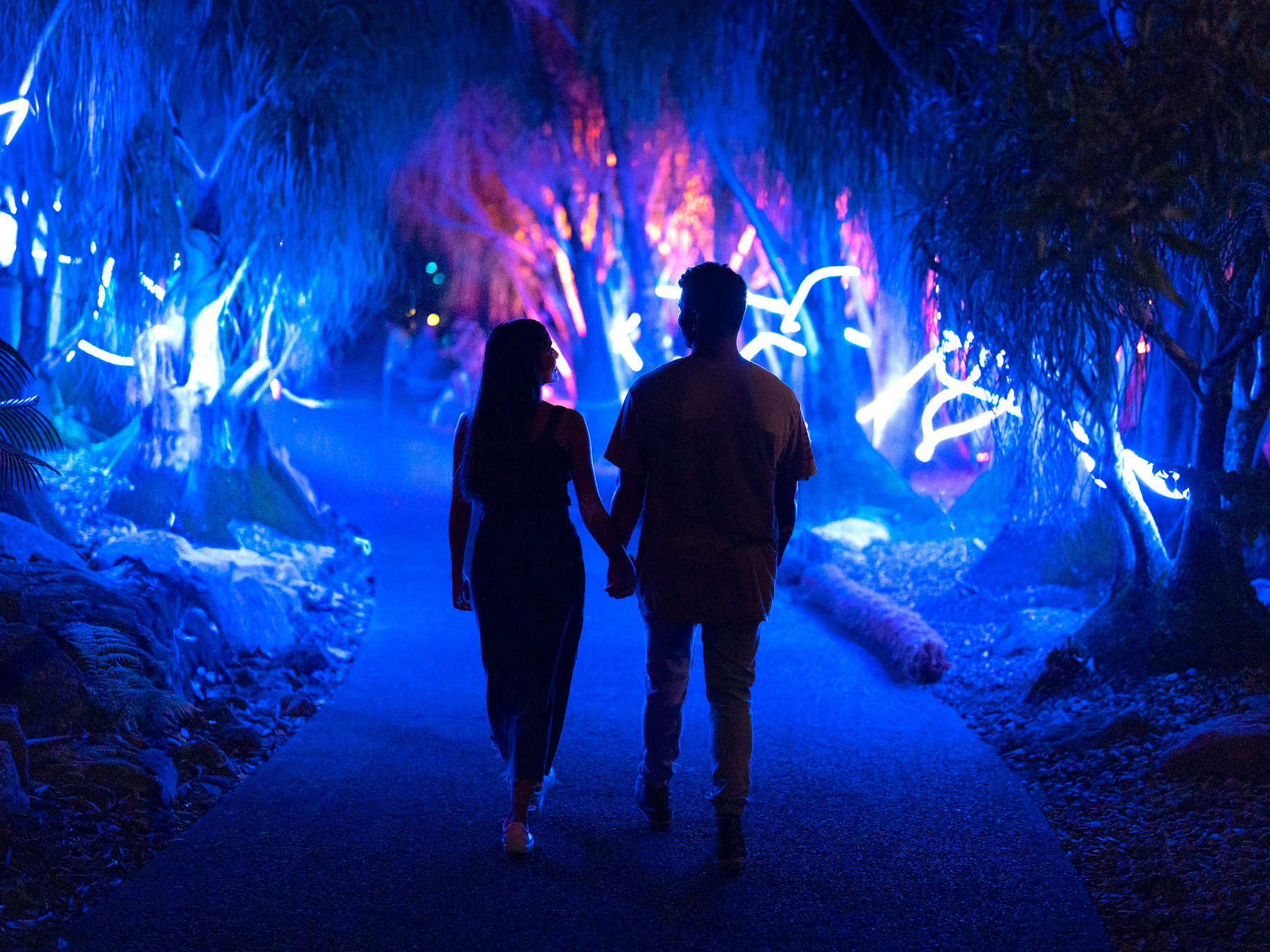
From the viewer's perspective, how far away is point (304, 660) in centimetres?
659

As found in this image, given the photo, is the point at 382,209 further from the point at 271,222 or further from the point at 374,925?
the point at 374,925

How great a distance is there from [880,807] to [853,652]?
3.17 meters

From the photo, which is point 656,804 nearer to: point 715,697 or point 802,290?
point 715,697

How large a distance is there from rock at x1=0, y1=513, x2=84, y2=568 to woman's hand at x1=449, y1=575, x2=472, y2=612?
312 cm

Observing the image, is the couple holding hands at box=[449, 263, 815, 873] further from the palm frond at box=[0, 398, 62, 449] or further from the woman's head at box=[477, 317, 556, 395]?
the palm frond at box=[0, 398, 62, 449]

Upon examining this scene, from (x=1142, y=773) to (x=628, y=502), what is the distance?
2.43 metres

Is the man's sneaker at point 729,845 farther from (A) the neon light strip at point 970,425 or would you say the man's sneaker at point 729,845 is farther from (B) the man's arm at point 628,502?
(A) the neon light strip at point 970,425

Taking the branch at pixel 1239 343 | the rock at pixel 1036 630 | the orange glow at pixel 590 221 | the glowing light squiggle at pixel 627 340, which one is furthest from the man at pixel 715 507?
the orange glow at pixel 590 221

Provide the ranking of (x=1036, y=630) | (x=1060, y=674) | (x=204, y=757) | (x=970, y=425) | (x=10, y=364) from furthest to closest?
1. (x=970, y=425)
2. (x=1036, y=630)
3. (x=1060, y=674)
4. (x=10, y=364)
5. (x=204, y=757)

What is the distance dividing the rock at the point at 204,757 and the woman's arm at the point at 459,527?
1.47m

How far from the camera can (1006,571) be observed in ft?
28.8

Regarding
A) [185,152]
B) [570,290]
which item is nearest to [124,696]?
[185,152]

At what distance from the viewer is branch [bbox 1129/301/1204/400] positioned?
5234 millimetres

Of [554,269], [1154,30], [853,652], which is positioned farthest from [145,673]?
[554,269]
